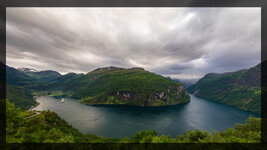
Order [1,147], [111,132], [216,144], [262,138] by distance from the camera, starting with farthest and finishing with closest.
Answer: [111,132] → [262,138] → [216,144] → [1,147]

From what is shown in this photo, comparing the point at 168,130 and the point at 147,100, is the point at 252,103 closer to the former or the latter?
the point at 147,100

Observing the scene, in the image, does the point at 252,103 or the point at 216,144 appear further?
the point at 252,103

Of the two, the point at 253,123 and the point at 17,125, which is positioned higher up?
the point at 17,125

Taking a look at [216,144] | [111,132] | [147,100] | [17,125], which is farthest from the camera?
[147,100]

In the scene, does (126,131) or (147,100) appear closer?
(126,131)

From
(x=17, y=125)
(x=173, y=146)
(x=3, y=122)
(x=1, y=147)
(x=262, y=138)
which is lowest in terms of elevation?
(x=173, y=146)

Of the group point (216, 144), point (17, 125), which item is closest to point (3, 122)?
point (17, 125)

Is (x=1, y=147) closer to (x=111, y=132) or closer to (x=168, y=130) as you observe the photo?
(x=111, y=132)

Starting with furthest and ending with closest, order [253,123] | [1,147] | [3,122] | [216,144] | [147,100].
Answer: [147,100] → [253,123] → [216,144] → [3,122] → [1,147]

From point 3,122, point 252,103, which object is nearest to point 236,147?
point 3,122
